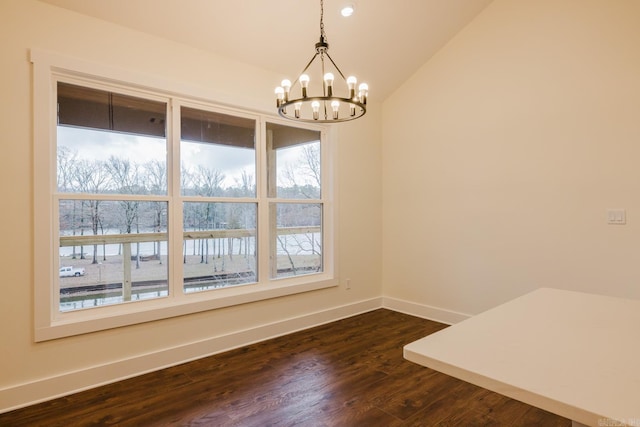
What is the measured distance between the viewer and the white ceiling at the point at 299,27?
9.09 ft

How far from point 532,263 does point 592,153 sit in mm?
1131

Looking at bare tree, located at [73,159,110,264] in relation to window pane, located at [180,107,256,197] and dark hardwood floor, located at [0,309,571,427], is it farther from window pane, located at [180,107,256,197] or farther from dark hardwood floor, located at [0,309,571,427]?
dark hardwood floor, located at [0,309,571,427]

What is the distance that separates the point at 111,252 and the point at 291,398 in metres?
1.85

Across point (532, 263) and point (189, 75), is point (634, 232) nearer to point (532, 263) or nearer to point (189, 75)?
point (532, 263)

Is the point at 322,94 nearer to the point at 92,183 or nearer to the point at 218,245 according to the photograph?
the point at 218,245

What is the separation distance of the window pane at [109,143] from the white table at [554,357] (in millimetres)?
2727

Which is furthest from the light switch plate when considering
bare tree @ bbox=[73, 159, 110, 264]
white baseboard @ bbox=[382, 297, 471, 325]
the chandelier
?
bare tree @ bbox=[73, 159, 110, 264]

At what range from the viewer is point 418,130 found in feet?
14.3

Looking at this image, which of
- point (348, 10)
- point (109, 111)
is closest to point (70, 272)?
point (109, 111)

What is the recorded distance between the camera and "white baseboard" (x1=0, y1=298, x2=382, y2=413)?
2.37 m

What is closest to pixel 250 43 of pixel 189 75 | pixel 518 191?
pixel 189 75

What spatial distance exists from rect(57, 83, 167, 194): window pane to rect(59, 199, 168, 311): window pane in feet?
0.54

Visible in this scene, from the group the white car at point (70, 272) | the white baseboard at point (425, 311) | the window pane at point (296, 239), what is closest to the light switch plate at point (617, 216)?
the white baseboard at point (425, 311)

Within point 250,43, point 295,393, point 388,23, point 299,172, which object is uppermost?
point 388,23
